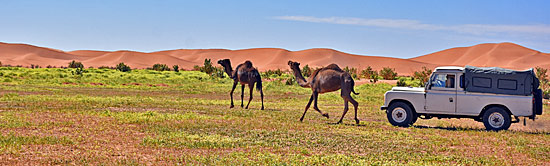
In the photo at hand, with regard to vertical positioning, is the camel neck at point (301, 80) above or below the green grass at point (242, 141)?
above

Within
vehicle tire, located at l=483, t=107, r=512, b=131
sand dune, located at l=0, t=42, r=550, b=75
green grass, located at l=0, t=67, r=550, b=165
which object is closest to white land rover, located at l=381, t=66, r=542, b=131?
vehicle tire, located at l=483, t=107, r=512, b=131

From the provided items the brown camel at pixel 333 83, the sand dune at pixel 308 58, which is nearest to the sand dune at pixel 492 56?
the sand dune at pixel 308 58

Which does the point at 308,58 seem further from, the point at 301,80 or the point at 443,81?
the point at 443,81

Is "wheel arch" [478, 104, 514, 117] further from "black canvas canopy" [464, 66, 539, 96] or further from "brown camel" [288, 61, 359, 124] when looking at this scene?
"brown camel" [288, 61, 359, 124]

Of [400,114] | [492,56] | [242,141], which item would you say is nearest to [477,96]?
[400,114]

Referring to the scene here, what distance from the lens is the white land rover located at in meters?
15.3

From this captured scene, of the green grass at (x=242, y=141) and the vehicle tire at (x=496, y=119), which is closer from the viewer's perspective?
the green grass at (x=242, y=141)

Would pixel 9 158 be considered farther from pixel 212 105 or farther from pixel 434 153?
pixel 212 105

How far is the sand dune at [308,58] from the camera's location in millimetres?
132250

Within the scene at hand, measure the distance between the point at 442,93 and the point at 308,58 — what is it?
143528mm

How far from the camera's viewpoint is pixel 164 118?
680 inches

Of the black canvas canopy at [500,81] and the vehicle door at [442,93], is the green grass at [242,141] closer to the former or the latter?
the vehicle door at [442,93]

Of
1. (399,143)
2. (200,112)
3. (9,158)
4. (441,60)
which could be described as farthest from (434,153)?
(441,60)

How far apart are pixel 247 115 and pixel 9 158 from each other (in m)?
9.86
